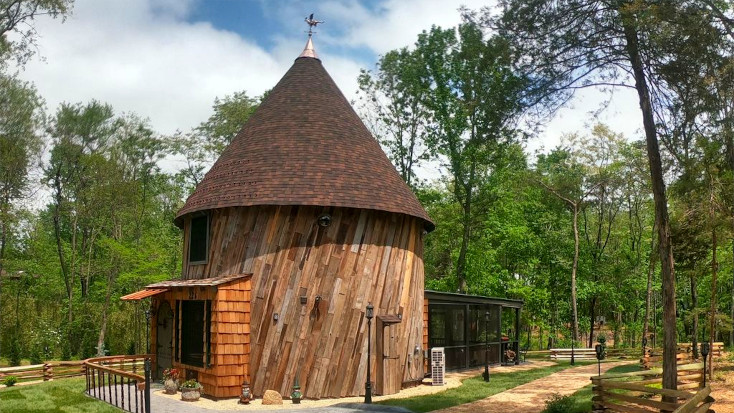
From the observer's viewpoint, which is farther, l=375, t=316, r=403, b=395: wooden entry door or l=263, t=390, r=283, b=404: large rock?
l=375, t=316, r=403, b=395: wooden entry door

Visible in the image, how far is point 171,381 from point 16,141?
22.3 metres

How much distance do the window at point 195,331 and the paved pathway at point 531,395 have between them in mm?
6144

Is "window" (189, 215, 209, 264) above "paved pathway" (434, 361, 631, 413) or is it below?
above

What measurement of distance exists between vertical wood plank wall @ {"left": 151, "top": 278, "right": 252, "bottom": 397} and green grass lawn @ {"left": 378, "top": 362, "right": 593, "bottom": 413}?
367 centimetres

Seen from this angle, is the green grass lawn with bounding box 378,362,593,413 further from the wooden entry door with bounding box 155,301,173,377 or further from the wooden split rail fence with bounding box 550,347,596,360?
the wooden entry door with bounding box 155,301,173,377

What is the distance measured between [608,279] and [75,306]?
106ft

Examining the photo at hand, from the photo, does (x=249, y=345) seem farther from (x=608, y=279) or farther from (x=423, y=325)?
(x=608, y=279)

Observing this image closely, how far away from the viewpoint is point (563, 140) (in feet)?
126

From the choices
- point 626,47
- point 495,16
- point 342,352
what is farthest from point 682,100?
point 342,352

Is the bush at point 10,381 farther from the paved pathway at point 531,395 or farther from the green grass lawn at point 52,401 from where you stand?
the paved pathway at point 531,395

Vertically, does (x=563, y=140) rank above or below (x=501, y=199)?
above

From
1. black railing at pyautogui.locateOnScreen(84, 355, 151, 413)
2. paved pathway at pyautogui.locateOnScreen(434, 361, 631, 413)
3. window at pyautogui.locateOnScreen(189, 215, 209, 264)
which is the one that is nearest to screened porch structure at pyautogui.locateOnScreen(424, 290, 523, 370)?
paved pathway at pyautogui.locateOnScreen(434, 361, 631, 413)

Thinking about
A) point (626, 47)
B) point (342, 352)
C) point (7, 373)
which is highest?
point (626, 47)

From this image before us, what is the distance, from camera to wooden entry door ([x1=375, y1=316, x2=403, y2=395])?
16.1 meters
